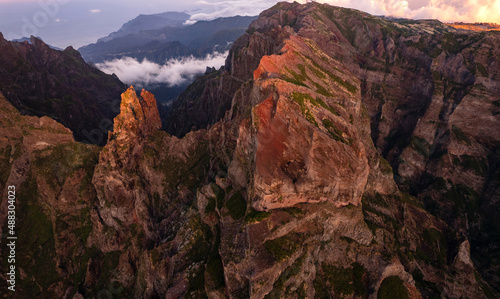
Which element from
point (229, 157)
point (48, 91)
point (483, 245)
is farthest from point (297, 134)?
point (48, 91)

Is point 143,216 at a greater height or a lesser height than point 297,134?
lesser

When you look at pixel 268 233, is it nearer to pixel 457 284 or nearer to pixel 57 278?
pixel 457 284

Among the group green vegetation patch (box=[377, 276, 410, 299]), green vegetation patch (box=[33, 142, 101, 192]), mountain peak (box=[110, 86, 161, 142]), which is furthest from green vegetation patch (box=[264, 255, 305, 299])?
green vegetation patch (box=[33, 142, 101, 192])

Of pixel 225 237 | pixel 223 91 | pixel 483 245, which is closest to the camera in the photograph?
pixel 225 237

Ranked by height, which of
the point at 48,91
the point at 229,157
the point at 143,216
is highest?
the point at 48,91

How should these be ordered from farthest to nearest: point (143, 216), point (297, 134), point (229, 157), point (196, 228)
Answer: point (143, 216)
point (229, 157)
point (196, 228)
point (297, 134)

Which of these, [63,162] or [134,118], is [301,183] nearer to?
[134,118]

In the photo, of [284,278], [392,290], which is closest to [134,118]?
[284,278]
